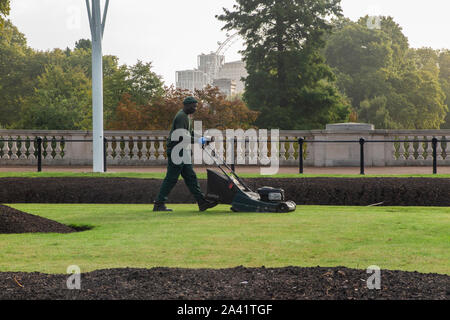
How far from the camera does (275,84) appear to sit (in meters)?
42.5

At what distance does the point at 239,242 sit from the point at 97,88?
12116mm

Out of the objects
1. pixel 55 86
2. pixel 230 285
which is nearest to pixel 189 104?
pixel 230 285

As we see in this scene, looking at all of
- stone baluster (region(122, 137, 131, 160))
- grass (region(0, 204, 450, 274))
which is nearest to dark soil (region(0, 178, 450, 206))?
grass (region(0, 204, 450, 274))

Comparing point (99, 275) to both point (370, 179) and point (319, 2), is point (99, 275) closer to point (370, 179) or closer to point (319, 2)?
point (370, 179)

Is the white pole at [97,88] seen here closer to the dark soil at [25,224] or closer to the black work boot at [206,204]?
the black work boot at [206,204]

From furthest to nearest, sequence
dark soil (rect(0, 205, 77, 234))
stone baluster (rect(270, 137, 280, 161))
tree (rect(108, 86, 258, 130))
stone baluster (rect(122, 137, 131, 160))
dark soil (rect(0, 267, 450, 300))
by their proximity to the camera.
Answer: tree (rect(108, 86, 258, 130)) < stone baluster (rect(122, 137, 131, 160)) < stone baluster (rect(270, 137, 280, 161)) < dark soil (rect(0, 205, 77, 234)) < dark soil (rect(0, 267, 450, 300))

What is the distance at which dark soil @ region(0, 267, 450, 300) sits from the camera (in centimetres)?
478

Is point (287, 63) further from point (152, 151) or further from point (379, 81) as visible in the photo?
point (379, 81)

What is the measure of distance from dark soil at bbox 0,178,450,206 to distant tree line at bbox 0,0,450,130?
9.94m

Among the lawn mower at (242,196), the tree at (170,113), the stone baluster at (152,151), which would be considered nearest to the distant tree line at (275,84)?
the tree at (170,113)

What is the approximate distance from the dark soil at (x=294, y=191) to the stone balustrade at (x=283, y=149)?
682 centimetres

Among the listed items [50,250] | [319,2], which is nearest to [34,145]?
[50,250]

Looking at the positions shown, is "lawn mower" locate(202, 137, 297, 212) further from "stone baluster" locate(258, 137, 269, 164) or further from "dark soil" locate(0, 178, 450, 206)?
"stone baluster" locate(258, 137, 269, 164)

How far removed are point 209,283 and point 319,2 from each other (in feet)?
136
